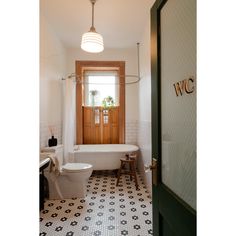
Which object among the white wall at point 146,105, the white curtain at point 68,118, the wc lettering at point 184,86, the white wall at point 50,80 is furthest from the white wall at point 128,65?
the wc lettering at point 184,86

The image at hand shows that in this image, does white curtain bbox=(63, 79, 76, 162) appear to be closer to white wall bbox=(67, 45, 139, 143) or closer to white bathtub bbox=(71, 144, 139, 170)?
white bathtub bbox=(71, 144, 139, 170)

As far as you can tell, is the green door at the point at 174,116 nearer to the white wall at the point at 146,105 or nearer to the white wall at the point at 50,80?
the white wall at the point at 146,105

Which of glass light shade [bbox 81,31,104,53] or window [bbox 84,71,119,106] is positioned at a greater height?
glass light shade [bbox 81,31,104,53]

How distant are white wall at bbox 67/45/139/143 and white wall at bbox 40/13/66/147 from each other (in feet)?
1.08

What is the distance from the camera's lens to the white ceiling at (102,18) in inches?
111

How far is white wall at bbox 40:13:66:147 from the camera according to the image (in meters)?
3.09

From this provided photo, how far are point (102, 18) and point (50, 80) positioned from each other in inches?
54.6

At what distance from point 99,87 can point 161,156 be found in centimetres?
381

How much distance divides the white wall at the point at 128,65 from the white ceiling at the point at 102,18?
435 mm

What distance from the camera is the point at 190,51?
3.41 ft

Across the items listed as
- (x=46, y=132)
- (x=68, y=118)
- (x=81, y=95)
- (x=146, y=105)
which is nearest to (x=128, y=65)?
(x=81, y=95)

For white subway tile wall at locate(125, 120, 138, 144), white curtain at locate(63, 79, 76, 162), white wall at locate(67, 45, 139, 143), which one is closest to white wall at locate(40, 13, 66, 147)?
white curtain at locate(63, 79, 76, 162)

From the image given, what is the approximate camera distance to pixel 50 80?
3473mm
